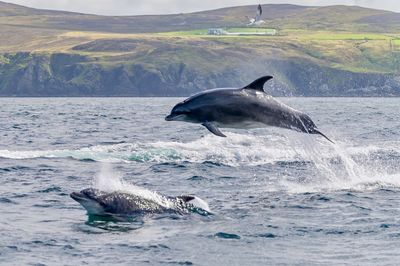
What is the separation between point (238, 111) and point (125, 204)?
11.4 ft

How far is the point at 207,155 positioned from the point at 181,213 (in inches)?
609

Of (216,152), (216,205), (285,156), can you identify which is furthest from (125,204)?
(216,152)

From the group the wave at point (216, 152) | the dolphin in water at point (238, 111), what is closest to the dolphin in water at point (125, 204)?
the dolphin in water at point (238, 111)

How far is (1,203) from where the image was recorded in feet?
77.2

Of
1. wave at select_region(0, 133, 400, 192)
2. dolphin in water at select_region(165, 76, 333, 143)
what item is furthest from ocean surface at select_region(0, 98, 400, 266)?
dolphin in water at select_region(165, 76, 333, 143)

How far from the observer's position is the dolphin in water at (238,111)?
814 inches

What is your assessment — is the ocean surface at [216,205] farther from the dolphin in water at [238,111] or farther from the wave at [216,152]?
the dolphin in water at [238,111]

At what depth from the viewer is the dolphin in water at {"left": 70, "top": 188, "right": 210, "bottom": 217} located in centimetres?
2083

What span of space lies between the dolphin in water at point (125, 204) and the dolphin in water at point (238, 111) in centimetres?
204

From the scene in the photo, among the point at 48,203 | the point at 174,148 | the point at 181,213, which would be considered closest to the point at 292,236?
the point at 181,213

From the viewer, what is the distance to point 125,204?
69.1 feet

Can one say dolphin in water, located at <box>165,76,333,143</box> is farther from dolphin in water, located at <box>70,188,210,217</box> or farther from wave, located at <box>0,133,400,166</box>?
wave, located at <box>0,133,400,166</box>

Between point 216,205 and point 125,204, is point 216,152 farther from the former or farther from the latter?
point 125,204

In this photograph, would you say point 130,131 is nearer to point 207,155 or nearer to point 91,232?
point 207,155
